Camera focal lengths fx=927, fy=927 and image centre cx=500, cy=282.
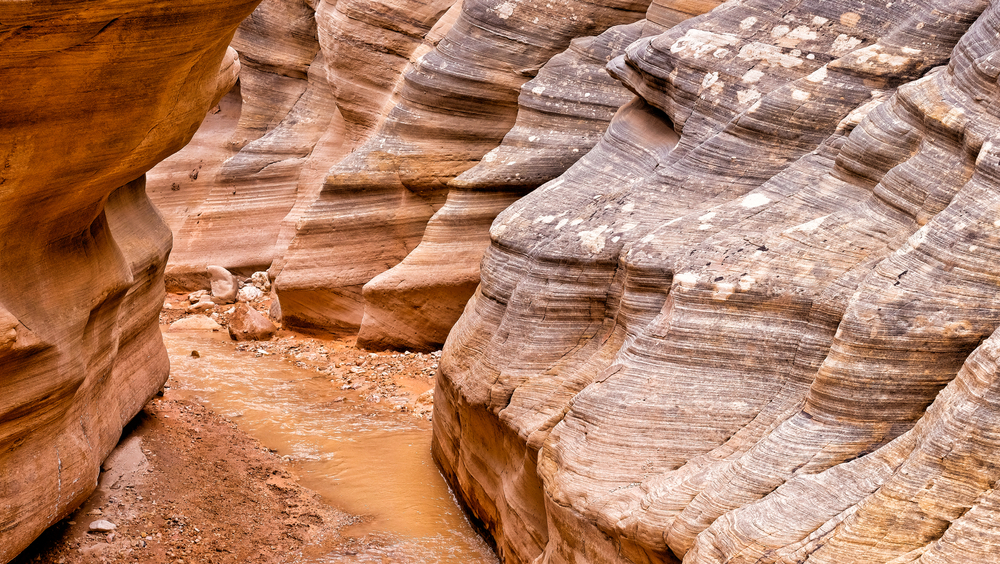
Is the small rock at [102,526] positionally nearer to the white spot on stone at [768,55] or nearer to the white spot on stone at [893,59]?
the white spot on stone at [768,55]

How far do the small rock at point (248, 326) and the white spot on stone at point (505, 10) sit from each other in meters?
4.35

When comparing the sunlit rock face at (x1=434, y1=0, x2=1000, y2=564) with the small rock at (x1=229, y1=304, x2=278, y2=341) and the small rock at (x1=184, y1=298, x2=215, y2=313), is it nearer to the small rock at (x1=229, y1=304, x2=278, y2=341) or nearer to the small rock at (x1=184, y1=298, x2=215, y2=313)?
the small rock at (x1=229, y1=304, x2=278, y2=341)

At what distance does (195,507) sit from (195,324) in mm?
5224

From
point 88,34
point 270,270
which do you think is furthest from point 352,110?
point 88,34

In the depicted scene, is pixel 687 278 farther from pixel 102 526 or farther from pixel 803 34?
pixel 102 526

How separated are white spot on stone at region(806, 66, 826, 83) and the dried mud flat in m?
3.95

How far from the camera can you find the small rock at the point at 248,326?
10.5 m

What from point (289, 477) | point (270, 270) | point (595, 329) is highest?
point (595, 329)

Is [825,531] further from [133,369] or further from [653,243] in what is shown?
[133,369]

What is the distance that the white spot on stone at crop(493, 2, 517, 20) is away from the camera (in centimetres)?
919

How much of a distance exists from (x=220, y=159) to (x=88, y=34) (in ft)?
29.7

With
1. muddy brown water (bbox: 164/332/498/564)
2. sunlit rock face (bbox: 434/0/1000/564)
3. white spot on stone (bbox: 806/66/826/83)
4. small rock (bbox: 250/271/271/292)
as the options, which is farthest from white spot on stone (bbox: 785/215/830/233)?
small rock (bbox: 250/271/271/292)

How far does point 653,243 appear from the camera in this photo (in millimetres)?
5227

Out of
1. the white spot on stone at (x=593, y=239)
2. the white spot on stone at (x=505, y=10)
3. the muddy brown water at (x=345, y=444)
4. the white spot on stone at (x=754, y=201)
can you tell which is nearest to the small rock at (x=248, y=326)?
the muddy brown water at (x=345, y=444)
